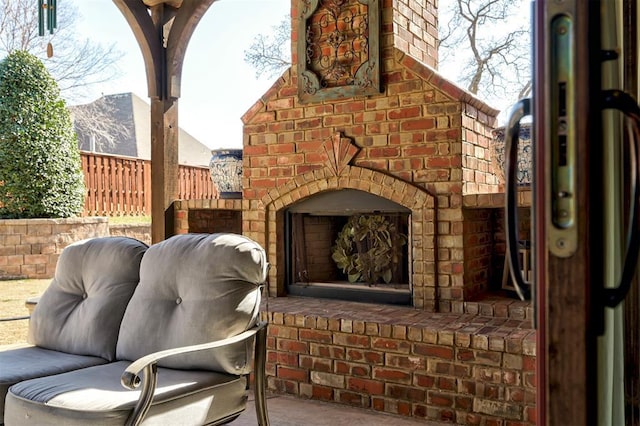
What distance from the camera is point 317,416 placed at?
287cm

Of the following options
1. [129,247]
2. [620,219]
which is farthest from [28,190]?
[620,219]

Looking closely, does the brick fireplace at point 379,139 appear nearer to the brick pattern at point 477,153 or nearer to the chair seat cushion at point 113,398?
the brick pattern at point 477,153

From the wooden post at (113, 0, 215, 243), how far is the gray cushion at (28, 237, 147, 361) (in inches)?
53.9

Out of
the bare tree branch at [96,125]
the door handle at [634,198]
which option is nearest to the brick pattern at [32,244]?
the bare tree branch at [96,125]

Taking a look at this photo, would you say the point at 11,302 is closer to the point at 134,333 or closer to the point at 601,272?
the point at 134,333

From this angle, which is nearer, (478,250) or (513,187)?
(513,187)

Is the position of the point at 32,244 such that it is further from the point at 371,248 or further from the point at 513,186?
the point at 513,186

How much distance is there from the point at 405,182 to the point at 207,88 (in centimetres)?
763

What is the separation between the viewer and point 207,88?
10141 mm

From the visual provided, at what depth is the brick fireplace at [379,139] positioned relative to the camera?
10.2 ft

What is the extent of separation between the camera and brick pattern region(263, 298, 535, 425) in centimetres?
265

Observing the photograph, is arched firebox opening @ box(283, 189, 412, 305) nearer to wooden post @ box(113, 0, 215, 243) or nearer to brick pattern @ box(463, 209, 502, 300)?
brick pattern @ box(463, 209, 502, 300)

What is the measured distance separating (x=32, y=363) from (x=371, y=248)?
1.93m

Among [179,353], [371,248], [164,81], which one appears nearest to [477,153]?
[371,248]
